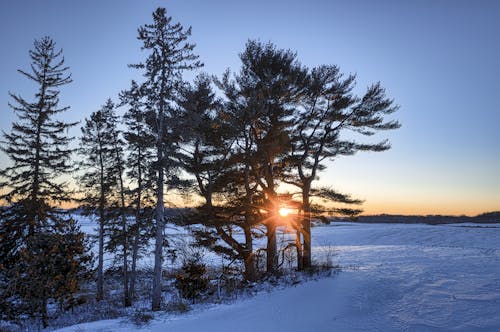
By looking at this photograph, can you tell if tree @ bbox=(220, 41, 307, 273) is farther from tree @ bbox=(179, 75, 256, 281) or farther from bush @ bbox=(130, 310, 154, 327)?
bush @ bbox=(130, 310, 154, 327)

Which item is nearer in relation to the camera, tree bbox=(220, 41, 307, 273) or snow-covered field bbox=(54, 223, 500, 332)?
snow-covered field bbox=(54, 223, 500, 332)

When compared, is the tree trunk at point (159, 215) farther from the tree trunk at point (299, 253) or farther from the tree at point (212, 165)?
the tree trunk at point (299, 253)

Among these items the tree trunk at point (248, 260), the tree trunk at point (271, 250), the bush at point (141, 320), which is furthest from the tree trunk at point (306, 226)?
the bush at point (141, 320)

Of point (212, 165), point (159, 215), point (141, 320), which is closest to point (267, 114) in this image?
point (212, 165)

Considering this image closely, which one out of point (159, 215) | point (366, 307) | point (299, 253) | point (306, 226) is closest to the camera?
point (366, 307)

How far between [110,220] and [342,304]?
20.1 m

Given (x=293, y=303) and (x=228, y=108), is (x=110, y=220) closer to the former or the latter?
(x=228, y=108)

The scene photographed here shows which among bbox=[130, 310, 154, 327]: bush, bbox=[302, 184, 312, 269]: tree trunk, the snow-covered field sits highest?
bbox=[302, 184, 312, 269]: tree trunk

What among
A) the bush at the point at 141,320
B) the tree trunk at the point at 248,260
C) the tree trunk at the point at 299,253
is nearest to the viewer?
the bush at the point at 141,320

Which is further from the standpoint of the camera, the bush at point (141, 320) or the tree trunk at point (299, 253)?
the tree trunk at point (299, 253)

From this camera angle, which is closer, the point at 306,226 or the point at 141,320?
the point at 141,320

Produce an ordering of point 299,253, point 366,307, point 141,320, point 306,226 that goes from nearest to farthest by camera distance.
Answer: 1. point 366,307
2. point 141,320
3. point 306,226
4. point 299,253

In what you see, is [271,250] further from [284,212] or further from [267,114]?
[267,114]

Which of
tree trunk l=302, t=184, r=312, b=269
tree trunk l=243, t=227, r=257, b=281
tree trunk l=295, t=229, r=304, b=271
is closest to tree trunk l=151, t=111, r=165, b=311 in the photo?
tree trunk l=243, t=227, r=257, b=281
